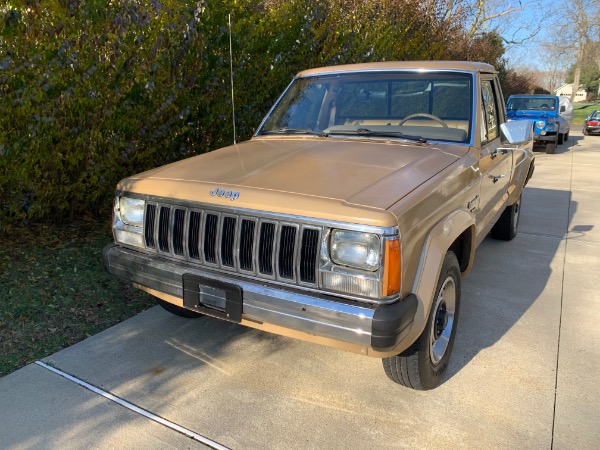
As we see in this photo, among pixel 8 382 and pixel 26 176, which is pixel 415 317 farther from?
pixel 26 176

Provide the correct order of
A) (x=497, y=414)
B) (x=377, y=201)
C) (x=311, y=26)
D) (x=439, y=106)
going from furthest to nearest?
(x=311, y=26) < (x=439, y=106) < (x=497, y=414) < (x=377, y=201)

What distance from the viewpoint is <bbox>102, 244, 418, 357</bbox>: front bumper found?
2.29 m

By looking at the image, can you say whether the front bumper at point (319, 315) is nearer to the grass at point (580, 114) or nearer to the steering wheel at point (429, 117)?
the steering wheel at point (429, 117)

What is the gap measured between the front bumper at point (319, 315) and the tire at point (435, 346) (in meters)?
0.37

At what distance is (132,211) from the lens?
3104 millimetres

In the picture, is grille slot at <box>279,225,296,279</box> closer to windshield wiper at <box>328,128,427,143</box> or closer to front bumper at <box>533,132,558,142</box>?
windshield wiper at <box>328,128,427,143</box>

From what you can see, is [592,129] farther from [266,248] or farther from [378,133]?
[266,248]

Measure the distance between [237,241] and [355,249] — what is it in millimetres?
629

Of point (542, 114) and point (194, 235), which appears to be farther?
point (542, 114)

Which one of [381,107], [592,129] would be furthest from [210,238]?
[592,129]

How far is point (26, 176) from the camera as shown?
13.7ft

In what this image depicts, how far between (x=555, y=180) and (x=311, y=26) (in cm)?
627

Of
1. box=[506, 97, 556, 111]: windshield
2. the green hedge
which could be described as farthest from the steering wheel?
box=[506, 97, 556, 111]: windshield

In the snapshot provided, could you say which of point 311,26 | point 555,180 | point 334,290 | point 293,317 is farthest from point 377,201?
point 555,180
